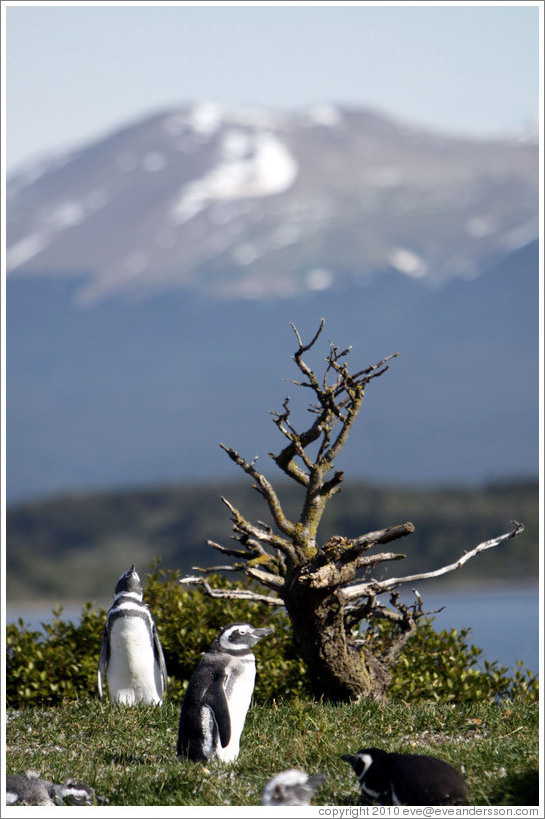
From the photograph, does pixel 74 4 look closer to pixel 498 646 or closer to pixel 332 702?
pixel 332 702

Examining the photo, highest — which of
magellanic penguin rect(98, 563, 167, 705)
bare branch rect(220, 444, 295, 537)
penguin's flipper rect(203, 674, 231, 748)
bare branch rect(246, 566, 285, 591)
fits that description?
bare branch rect(220, 444, 295, 537)

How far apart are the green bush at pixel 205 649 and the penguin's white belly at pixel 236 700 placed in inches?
65.0

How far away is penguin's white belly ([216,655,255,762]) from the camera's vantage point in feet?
16.2

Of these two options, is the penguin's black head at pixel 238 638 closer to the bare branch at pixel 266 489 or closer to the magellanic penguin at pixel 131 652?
the bare branch at pixel 266 489

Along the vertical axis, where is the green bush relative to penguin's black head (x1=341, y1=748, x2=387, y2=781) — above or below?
above

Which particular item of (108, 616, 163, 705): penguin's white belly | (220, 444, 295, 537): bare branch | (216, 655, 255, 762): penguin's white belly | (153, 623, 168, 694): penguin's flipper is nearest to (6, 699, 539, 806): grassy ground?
(216, 655, 255, 762): penguin's white belly

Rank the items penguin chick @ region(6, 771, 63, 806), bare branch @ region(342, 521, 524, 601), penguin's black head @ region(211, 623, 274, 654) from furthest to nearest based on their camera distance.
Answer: bare branch @ region(342, 521, 524, 601), penguin's black head @ region(211, 623, 274, 654), penguin chick @ region(6, 771, 63, 806)

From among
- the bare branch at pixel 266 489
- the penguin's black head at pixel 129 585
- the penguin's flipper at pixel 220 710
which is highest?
the bare branch at pixel 266 489

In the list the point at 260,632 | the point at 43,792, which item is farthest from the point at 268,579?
the point at 43,792

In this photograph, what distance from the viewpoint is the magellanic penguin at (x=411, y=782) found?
156 inches

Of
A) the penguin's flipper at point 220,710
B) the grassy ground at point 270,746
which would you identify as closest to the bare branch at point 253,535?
the grassy ground at point 270,746

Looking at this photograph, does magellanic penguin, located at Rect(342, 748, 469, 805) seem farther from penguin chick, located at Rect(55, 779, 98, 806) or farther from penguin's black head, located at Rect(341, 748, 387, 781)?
penguin chick, located at Rect(55, 779, 98, 806)

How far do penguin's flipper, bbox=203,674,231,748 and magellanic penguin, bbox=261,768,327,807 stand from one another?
798 millimetres

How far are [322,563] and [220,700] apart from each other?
1212mm
